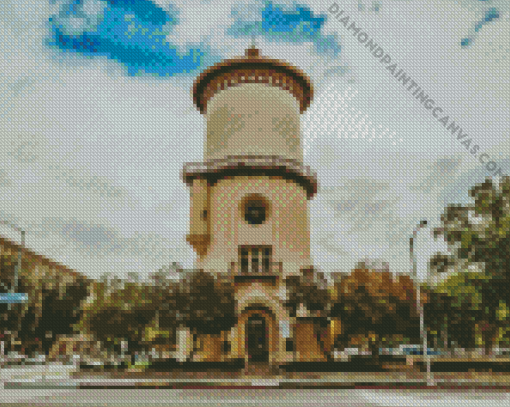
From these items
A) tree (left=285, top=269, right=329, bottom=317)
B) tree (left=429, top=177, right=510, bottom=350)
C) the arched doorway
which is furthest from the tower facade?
tree (left=429, top=177, right=510, bottom=350)

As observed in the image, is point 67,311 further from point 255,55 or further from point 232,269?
point 255,55

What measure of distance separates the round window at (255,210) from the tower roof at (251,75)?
9139mm

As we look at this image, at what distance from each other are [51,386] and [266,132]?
21.7 m

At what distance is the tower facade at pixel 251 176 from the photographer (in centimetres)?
3353

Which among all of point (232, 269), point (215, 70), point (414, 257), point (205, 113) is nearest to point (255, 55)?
point (215, 70)

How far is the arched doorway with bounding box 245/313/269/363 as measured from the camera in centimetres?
3191

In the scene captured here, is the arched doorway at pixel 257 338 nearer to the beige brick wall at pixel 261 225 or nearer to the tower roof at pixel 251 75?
the beige brick wall at pixel 261 225

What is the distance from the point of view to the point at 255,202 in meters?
35.0

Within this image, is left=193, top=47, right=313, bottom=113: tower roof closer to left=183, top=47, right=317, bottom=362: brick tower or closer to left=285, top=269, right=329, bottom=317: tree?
left=183, top=47, right=317, bottom=362: brick tower

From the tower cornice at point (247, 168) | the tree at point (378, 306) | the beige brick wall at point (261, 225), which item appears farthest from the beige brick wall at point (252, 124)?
the tree at point (378, 306)

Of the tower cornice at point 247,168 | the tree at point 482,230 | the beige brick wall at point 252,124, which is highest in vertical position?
the beige brick wall at point 252,124

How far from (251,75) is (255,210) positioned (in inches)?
402

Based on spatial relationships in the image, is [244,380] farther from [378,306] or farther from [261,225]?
[261,225]

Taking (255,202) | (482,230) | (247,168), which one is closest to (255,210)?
(255,202)
